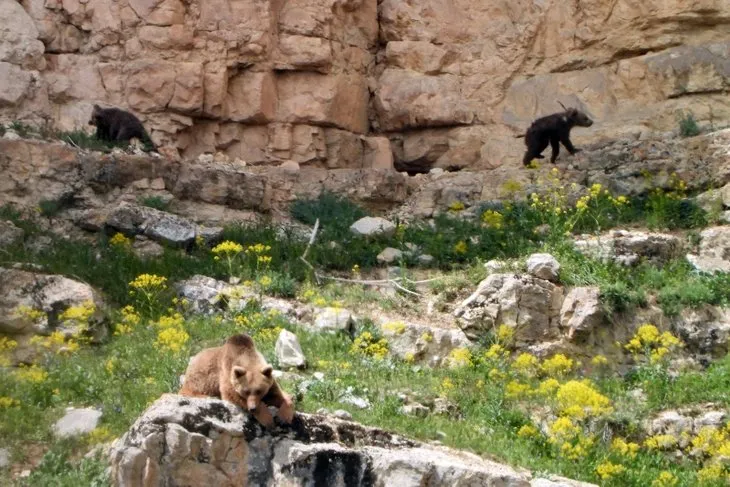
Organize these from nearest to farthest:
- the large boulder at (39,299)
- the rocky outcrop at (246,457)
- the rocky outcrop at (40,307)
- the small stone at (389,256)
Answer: the rocky outcrop at (246,457) < the rocky outcrop at (40,307) < the large boulder at (39,299) < the small stone at (389,256)

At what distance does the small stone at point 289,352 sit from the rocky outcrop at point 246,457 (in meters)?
2.72

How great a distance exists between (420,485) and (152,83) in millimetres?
12376

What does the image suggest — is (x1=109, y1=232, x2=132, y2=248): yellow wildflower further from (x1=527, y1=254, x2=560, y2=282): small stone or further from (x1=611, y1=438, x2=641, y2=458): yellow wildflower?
(x1=611, y1=438, x2=641, y2=458): yellow wildflower

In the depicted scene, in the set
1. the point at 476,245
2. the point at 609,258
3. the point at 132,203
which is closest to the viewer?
the point at 609,258

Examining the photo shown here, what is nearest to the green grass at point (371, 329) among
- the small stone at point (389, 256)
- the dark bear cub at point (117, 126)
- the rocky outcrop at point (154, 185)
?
the small stone at point (389, 256)

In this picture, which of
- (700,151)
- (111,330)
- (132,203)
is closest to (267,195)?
(132,203)

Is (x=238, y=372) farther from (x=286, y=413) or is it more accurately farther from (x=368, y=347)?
(x=368, y=347)

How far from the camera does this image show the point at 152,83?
1916 centimetres

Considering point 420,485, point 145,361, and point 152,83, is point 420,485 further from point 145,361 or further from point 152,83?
point 152,83

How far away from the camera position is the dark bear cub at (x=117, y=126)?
17.6m

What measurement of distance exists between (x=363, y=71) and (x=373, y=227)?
5.93 metres

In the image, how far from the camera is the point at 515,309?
41.8ft

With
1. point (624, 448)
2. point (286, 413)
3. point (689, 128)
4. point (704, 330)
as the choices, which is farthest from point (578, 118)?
point (286, 413)

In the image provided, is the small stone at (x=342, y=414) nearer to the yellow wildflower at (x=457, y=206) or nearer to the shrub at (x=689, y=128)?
the yellow wildflower at (x=457, y=206)
